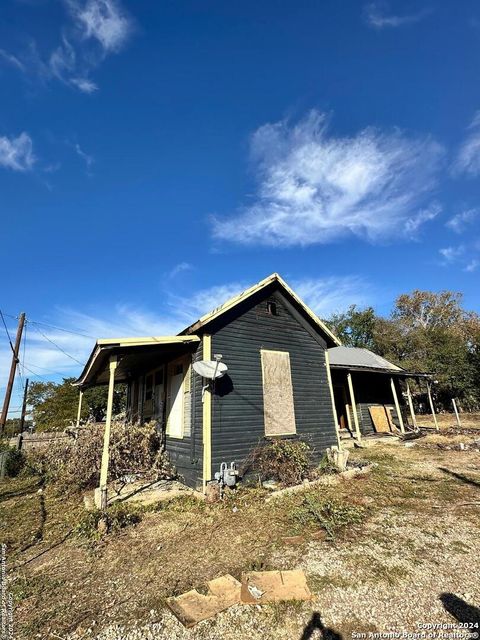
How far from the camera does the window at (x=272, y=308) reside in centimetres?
1041

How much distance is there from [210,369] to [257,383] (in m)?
1.90

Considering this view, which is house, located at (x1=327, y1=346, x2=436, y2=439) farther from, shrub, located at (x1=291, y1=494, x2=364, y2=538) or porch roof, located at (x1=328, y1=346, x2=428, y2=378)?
shrub, located at (x1=291, y1=494, x2=364, y2=538)

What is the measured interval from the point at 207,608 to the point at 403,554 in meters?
2.91

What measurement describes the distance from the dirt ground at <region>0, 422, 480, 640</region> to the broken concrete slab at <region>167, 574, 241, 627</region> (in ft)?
0.34

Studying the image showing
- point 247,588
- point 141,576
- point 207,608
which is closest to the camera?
point 207,608

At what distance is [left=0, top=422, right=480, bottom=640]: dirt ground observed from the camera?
3.24 meters

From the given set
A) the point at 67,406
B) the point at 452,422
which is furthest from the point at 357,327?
the point at 67,406

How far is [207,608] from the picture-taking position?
3.47 m

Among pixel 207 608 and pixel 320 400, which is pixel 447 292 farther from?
pixel 207 608

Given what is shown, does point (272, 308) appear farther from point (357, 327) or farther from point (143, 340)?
point (357, 327)

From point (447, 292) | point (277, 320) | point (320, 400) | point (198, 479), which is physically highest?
point (447, 292)

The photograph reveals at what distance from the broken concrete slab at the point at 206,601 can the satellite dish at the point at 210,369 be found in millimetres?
4376

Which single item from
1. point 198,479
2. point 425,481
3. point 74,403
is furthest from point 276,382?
point 74,403

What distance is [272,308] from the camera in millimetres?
10539
